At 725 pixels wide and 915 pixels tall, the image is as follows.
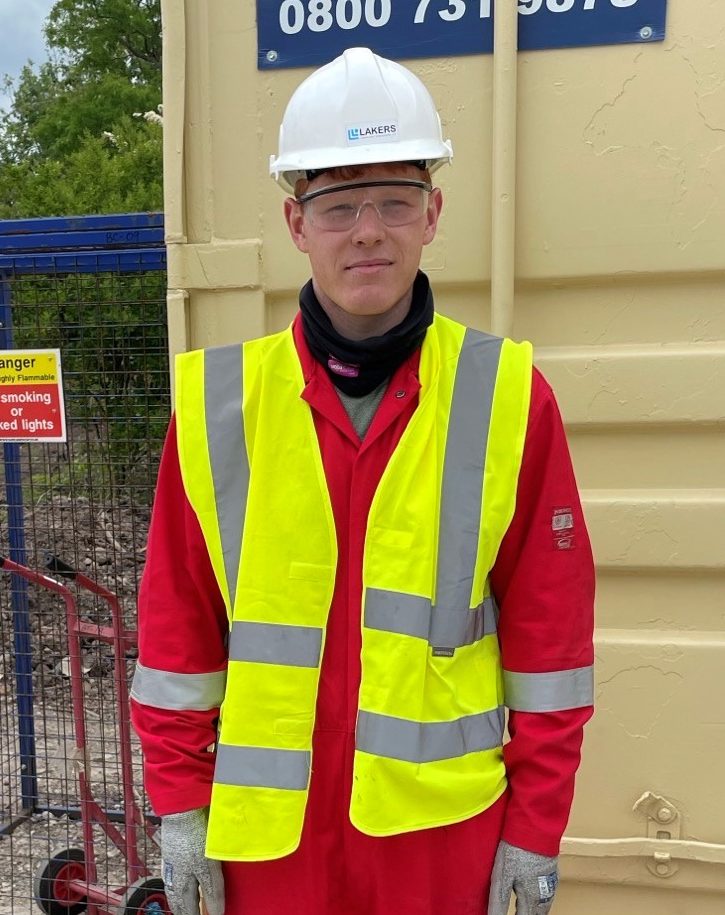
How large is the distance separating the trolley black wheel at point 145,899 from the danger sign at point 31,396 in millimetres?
1546

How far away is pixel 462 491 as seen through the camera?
1.60m

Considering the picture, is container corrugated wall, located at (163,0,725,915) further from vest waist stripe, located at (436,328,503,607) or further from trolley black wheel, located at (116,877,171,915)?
trolley black wheel, located at (116,877,171,915)

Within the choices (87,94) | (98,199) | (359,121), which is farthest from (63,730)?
(87,94)

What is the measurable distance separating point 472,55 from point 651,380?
3.17ft

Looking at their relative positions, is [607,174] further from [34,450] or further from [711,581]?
[34,450]

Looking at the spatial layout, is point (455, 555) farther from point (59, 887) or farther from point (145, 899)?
point (59, 887)

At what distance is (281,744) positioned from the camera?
5.21 ft

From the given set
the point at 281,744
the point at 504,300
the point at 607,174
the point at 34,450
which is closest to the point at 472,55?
the point at 607,174

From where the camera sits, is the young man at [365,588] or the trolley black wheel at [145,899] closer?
the young man at [365,588]

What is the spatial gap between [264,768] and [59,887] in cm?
210

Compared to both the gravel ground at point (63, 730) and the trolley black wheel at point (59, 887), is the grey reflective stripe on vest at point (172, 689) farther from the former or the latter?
the trolley black wheel at point (59, 887)

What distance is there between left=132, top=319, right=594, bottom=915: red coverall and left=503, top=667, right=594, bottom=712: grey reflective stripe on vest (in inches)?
0.6

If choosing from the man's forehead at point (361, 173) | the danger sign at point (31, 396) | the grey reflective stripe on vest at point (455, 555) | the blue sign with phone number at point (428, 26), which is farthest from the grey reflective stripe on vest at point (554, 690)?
the danger sign at point (31, 396)

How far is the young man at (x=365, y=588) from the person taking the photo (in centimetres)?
157
